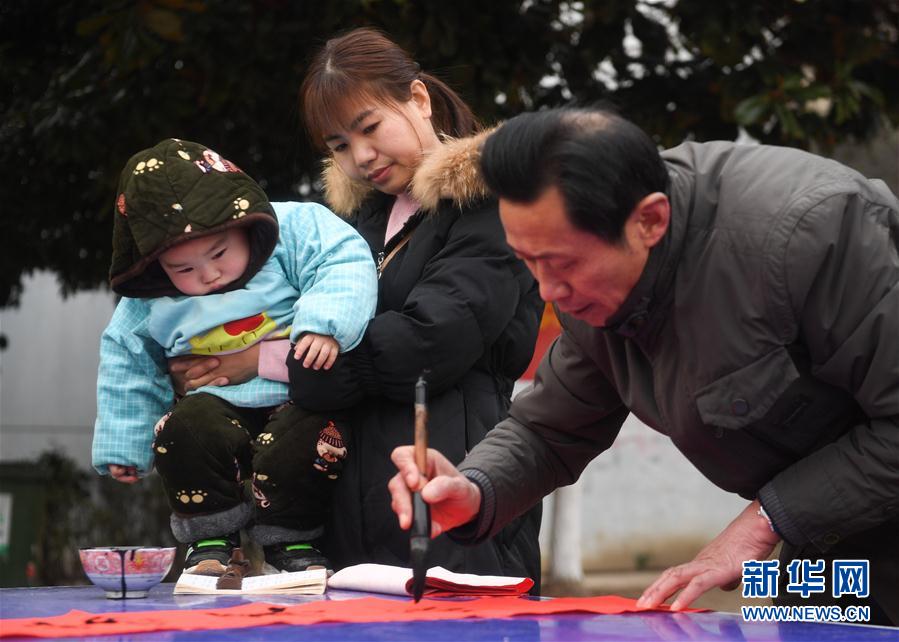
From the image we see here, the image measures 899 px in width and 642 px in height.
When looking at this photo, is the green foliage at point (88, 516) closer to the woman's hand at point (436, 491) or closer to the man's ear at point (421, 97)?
the man's ear at point (421, 97)

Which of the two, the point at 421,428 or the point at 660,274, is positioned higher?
the point at 660,274

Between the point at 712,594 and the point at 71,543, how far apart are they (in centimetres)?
473

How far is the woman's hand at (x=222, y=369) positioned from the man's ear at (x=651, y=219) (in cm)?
116

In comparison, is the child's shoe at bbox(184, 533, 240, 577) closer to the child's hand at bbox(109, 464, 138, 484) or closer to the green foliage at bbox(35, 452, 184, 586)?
the child's hand at bbox(109, 464, 138, 484)

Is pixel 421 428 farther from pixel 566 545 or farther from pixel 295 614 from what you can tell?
pixel 566 545

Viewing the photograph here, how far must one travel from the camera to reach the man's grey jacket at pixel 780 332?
2.08 meters

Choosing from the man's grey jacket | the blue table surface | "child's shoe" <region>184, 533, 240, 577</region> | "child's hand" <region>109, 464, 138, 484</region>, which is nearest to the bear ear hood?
"child's hand" <region>109, 464, 138, 484</region>

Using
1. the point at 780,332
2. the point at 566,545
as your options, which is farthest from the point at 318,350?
the point at 566,545

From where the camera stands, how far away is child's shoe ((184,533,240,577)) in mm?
2809

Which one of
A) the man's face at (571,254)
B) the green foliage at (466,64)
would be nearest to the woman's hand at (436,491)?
the man's face at (571,254)

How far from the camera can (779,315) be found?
83.3 inches

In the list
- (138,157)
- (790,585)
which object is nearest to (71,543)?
(138,157)

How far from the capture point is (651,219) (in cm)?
214

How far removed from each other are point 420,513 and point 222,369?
108 centimetres
